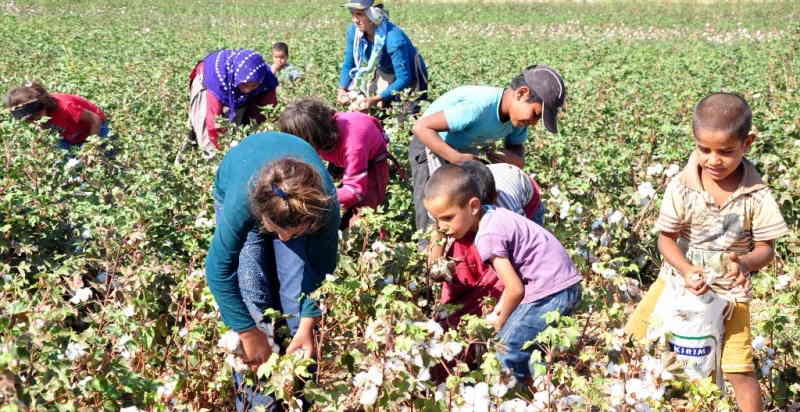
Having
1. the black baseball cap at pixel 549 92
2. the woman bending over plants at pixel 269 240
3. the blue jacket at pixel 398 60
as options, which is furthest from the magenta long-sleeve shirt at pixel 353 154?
the blue jacket at pixel 398 60

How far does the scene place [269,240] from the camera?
8.93 ft

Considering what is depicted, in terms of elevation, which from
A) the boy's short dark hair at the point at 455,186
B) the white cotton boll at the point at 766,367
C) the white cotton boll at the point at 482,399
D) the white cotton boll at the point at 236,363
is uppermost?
the boy's short dark hair at the point at 455,186

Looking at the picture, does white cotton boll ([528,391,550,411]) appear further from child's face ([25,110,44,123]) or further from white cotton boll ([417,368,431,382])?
child's face ([25,110,44,123])

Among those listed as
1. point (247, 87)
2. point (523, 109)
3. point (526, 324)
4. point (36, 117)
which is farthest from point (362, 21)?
point (526, 324)

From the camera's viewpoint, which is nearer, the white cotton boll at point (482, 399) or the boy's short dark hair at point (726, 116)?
the white cotton boll at point (482, 399)

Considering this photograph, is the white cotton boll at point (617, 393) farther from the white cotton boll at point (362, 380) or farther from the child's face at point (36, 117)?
the child's face at point (36, 117)

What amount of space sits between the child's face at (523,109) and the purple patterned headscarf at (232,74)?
2.05m

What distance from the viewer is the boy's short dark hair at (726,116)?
2473 millimetres

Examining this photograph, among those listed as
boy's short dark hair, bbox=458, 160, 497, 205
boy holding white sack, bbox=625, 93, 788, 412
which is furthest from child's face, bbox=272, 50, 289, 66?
boy holding white sack, bbox=625, 93, 788, 412

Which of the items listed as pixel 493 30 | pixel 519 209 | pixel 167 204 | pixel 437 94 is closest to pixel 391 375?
pixel 519 209

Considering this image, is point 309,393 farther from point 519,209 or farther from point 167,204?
point 167,204

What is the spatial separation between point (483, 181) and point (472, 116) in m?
0.61

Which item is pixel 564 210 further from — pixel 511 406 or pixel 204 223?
pixel 511 406

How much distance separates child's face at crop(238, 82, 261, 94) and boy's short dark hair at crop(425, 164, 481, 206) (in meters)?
2.41
